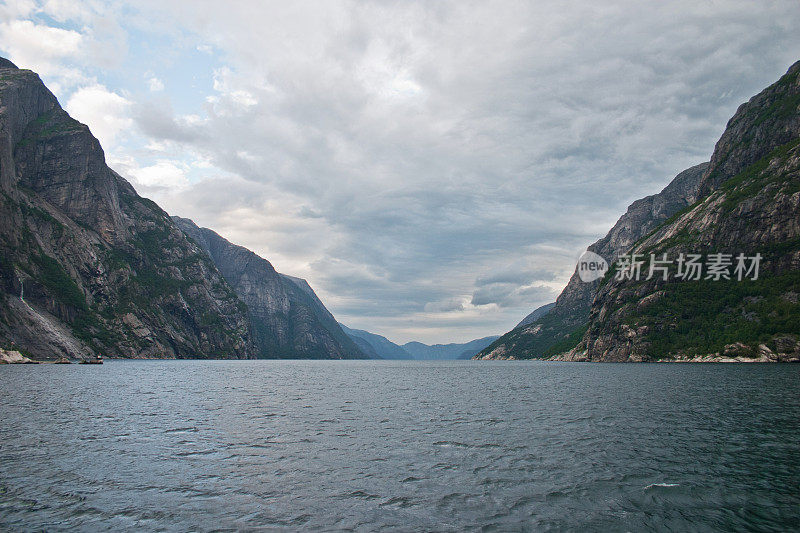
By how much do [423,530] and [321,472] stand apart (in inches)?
442

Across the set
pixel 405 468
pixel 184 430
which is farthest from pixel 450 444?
pixel 184 430

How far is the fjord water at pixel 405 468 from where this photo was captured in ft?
64.4

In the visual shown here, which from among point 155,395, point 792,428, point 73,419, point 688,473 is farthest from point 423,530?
point 155,395

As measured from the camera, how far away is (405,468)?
2808cm

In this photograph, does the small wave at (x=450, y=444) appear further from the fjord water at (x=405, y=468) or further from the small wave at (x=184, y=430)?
the small wave at (x=184, y=430)

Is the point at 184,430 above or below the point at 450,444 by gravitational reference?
below

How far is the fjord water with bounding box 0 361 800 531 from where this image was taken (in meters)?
19.6

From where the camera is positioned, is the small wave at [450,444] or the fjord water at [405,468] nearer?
the fjord water at [405,468]

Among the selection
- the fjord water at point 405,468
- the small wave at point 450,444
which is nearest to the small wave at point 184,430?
the fjord water at point 405,468

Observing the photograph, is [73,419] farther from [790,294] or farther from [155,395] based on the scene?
[790,294]

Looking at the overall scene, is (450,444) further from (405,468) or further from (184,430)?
(184,430)

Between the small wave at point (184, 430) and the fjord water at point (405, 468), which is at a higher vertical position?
the fjord water at point (405, 468)

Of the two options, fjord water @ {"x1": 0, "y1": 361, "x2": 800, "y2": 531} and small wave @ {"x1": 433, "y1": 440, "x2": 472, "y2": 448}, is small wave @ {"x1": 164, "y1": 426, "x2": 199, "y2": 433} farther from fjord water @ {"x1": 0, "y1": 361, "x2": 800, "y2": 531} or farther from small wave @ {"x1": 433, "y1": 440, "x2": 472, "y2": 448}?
small wave @ {"x1": 433, "y1": 440, "x2": 472, "y2": 448}

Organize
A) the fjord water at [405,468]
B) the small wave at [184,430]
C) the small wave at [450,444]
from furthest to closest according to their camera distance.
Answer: the small wave at [184,430] < the small wave at [450,444] < the fjord water at [405,468]
